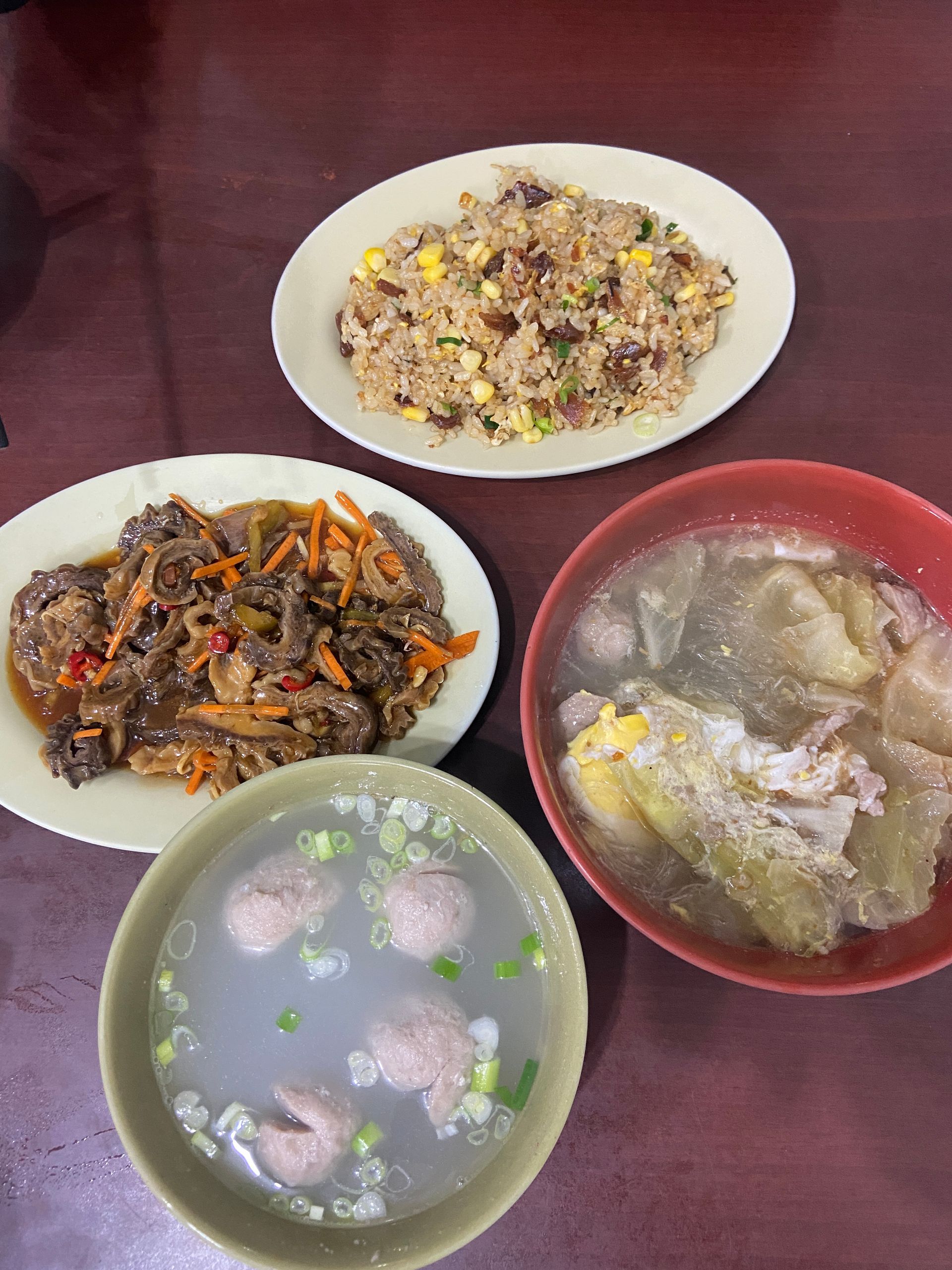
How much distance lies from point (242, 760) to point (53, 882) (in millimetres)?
494

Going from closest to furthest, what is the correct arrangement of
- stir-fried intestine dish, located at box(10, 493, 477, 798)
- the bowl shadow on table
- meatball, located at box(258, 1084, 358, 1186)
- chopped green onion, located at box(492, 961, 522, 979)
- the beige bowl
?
1. the beige bowl
2. meatball, located at box(258, 1084, 358, 1186)
3. chopped green onion, located at box(492, 961, 522, 979)
4. the bowl shadow on table
5. stir-fried intestine dish, located at box(10, 493, 477, 798)

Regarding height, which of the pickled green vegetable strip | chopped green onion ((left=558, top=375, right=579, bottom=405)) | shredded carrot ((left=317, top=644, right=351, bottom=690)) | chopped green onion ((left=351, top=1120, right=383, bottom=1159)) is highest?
chopped green onion ((left=558, top=375, right=579, bottom=405))

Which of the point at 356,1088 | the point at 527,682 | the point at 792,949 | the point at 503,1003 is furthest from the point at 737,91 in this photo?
the point at 356,1088

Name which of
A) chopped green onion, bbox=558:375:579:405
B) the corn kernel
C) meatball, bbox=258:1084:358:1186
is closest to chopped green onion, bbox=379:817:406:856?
meatball, bbox=258:1084:358:1186

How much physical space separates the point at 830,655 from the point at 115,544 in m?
1.73

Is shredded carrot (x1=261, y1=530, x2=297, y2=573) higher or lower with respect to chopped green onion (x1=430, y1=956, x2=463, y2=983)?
higher

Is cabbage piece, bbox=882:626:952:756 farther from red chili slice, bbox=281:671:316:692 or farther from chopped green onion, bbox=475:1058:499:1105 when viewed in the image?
red chili slice, bbox=281:671:316:692

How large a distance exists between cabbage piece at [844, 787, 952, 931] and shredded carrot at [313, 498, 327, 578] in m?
1.31

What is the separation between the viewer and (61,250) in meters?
2.16

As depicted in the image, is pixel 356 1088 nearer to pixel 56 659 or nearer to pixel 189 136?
pixel 56 659

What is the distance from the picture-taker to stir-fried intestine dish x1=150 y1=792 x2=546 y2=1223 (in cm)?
123

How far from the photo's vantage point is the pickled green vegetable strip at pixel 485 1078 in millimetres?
1255

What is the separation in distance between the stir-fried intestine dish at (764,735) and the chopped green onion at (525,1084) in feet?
1.19

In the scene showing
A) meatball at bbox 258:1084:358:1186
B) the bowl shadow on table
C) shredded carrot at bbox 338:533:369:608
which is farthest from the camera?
shredded carrot at bbox 338:533:369:608
